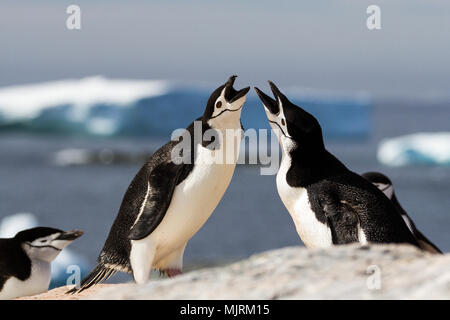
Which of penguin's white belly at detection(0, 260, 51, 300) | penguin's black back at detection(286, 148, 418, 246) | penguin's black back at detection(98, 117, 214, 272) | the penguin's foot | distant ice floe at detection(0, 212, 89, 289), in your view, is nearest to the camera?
penguin's black back at detection(286, 148, 418, 246)

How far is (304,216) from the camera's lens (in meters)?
3.91

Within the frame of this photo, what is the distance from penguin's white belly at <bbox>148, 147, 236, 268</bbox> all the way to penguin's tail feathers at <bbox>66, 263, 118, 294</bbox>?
0.33 metres

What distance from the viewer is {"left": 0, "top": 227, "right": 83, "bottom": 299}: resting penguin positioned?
191 inches

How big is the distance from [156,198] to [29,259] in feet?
4.50

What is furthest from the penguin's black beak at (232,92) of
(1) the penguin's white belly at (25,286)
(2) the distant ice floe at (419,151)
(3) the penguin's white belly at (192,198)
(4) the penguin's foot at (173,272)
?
(2) the distant ice floe at (419,151)

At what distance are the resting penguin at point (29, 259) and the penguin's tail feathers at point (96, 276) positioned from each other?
796 mm

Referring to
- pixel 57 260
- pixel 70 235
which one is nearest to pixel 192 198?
pixel 70 235

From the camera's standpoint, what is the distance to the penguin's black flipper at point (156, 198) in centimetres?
397

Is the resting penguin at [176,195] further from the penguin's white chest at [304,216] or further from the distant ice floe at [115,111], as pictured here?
the distant ice floe at [115,111]

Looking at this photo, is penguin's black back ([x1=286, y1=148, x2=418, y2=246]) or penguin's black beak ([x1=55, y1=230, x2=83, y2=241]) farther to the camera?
penguin's black beak ([x1=55, y1=230, x2=83, y2=241])

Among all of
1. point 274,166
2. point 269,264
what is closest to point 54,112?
point 274,166

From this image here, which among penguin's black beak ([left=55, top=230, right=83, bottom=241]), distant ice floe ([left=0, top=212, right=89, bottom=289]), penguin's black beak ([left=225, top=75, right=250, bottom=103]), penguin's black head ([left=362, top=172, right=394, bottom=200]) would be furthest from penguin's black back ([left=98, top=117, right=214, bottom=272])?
distant ice floe ([left=0, top=212, right=89, bottom=289])

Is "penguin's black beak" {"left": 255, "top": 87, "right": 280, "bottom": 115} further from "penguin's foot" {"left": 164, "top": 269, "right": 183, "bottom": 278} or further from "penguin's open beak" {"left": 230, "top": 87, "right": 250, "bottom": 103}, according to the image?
"penguin's foot" {"left": 164, "top": 269, "right": 183, "bottom": 278}
